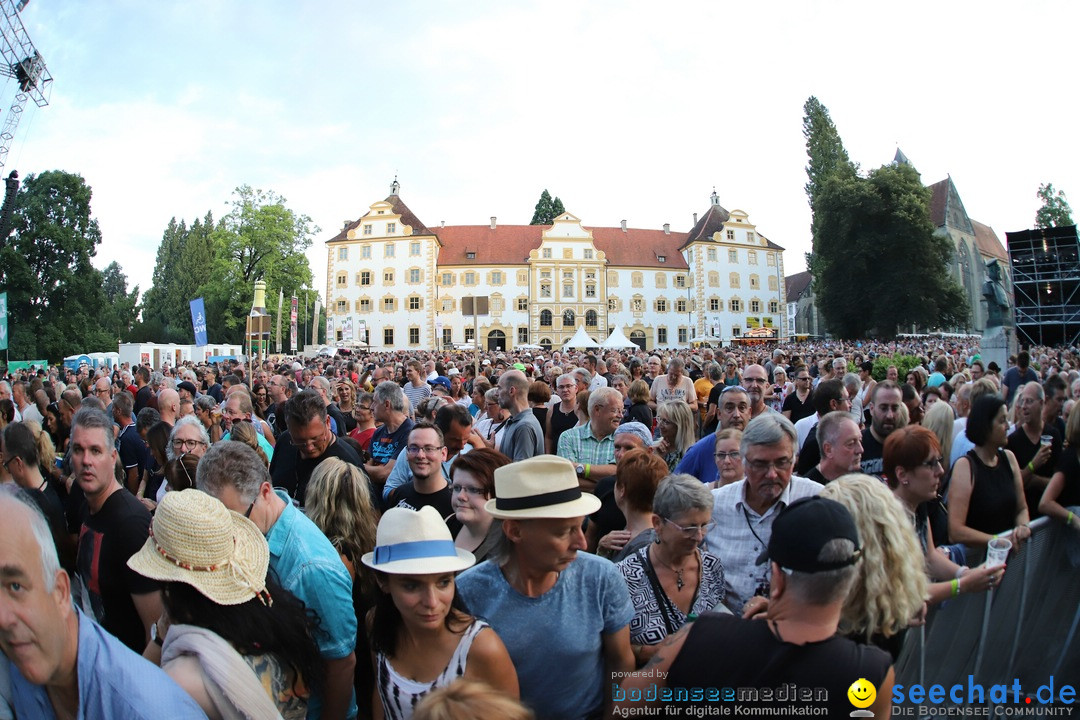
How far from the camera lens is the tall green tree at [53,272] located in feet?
137

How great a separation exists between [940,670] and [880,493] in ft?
4.43

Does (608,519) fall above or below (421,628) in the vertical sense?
below

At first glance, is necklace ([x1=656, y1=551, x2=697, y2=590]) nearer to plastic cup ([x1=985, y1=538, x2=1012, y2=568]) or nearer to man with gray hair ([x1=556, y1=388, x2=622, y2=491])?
plastic cup ([x1=985, y1=538, x2=1012, y2=568])

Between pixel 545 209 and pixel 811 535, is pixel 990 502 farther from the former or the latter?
pixel 545 209

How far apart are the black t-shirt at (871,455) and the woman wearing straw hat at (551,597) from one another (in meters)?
2.98

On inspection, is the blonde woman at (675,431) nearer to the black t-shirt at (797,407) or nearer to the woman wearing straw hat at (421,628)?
the black t-shirt at (797,407)

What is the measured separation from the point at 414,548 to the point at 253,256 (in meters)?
50.6

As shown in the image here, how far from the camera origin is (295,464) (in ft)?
15.5

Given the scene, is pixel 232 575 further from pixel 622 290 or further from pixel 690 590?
pixel 622 290

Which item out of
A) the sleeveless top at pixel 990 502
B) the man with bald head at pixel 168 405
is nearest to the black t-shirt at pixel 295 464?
the man with bald head at pixel 168 405

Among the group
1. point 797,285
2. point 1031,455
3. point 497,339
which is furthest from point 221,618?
point 797,285

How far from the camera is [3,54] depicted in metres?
33.7

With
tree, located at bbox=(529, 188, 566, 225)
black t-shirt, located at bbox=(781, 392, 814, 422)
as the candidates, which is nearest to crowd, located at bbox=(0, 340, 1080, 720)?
black t-shirt, located at bbox=(781, 392, 814, 422)

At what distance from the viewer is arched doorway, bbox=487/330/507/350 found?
6825cm
